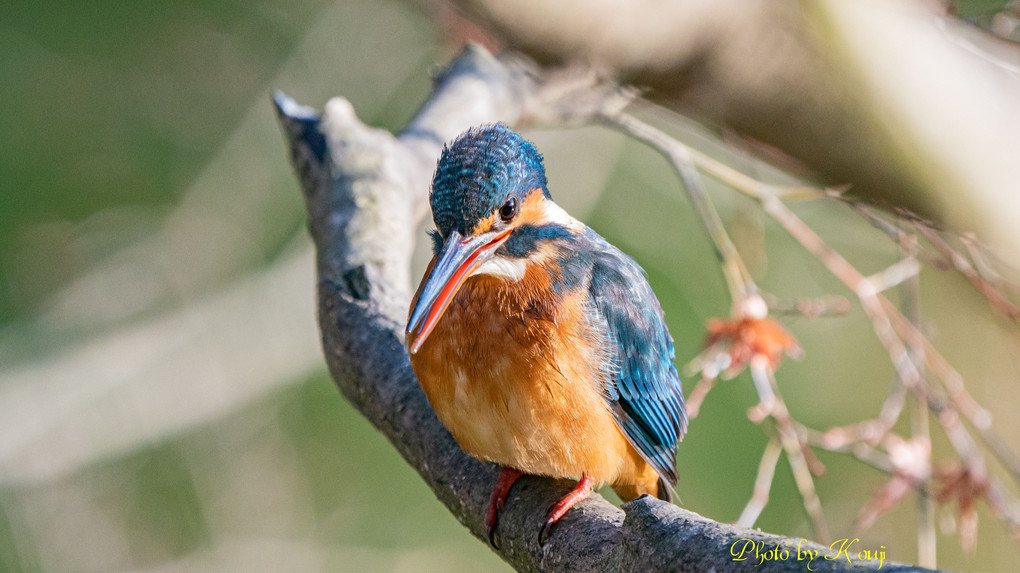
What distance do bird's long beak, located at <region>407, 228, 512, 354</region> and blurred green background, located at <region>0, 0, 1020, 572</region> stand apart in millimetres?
2643

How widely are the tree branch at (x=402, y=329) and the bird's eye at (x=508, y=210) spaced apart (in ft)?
1.60

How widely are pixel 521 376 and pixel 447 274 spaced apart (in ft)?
0.84

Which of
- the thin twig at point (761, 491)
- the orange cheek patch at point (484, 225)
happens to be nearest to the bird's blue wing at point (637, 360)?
the orange cheek patch at point (484, 225)

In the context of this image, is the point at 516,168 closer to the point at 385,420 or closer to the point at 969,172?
the point at 385,420

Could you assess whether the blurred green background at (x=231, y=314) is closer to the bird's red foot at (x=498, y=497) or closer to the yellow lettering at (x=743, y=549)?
the bird's red foot at (x=498, y=497)

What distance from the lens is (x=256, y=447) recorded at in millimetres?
5562

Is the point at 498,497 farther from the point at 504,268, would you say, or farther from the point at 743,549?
the point at 743,549

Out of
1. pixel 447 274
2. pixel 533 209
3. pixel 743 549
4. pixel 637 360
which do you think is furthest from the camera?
pixel 637 360

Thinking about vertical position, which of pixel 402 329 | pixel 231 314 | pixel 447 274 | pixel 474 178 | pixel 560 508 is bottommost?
pixel 231 314

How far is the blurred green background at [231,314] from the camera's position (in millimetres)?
4785

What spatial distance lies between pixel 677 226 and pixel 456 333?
4.15 meters

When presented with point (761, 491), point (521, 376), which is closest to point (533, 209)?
point (521, 376)

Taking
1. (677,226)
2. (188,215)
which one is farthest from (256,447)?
(677,226)

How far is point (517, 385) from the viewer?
1.68 meters
